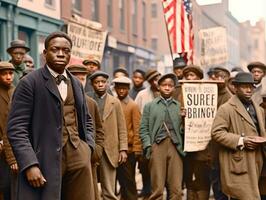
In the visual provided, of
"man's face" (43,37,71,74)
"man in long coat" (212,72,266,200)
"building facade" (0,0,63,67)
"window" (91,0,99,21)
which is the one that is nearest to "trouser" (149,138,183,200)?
"man in long coat" (212,72,266,200)

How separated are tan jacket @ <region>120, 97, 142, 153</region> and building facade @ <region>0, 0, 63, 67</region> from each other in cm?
767

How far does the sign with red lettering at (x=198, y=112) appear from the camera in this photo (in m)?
7.41

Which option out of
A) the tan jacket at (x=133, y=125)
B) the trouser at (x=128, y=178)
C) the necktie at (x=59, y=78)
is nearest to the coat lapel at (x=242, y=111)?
the tan jacket at (x=133, y=125)

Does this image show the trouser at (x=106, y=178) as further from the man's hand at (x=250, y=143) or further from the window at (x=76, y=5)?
the window at (x=76, y=5)

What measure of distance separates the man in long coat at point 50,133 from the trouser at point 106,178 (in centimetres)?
266

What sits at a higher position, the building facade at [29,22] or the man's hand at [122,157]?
the building facade at [29,22]

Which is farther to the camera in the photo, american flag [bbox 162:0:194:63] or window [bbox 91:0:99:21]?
window [bbox 91:0:99:21]

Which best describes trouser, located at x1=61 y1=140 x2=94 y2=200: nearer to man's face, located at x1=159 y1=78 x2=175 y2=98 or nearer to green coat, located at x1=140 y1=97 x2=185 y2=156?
green coat, located at x1=140 y1=97 x2=185 y2=156

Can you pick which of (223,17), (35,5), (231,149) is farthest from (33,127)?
(223,17)

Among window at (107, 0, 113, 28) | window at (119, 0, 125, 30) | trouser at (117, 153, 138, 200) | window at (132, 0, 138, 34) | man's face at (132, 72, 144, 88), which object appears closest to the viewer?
trouser at (117, 153, 138, 200)

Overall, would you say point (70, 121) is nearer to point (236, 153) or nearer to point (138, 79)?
point (236, 153)

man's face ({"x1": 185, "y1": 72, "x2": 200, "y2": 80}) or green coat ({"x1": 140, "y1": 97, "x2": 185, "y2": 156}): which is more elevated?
man's face ({"x1": 185, "y1": 72, "x2": 200, "y2": 80})

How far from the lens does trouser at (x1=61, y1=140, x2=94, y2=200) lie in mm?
4768

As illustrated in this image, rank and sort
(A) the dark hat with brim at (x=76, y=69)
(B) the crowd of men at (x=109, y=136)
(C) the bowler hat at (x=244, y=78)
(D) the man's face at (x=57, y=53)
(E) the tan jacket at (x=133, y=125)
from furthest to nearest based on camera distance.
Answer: (E) the tan jacket at (x=133, y=125), (A) the dark hat with brim at (x=76, y=69), (C) the bowler hat at (x=244, y=78), (D) the man's face at (x=57, y=53), (B) the crowd of men at (x=109, y=136)
